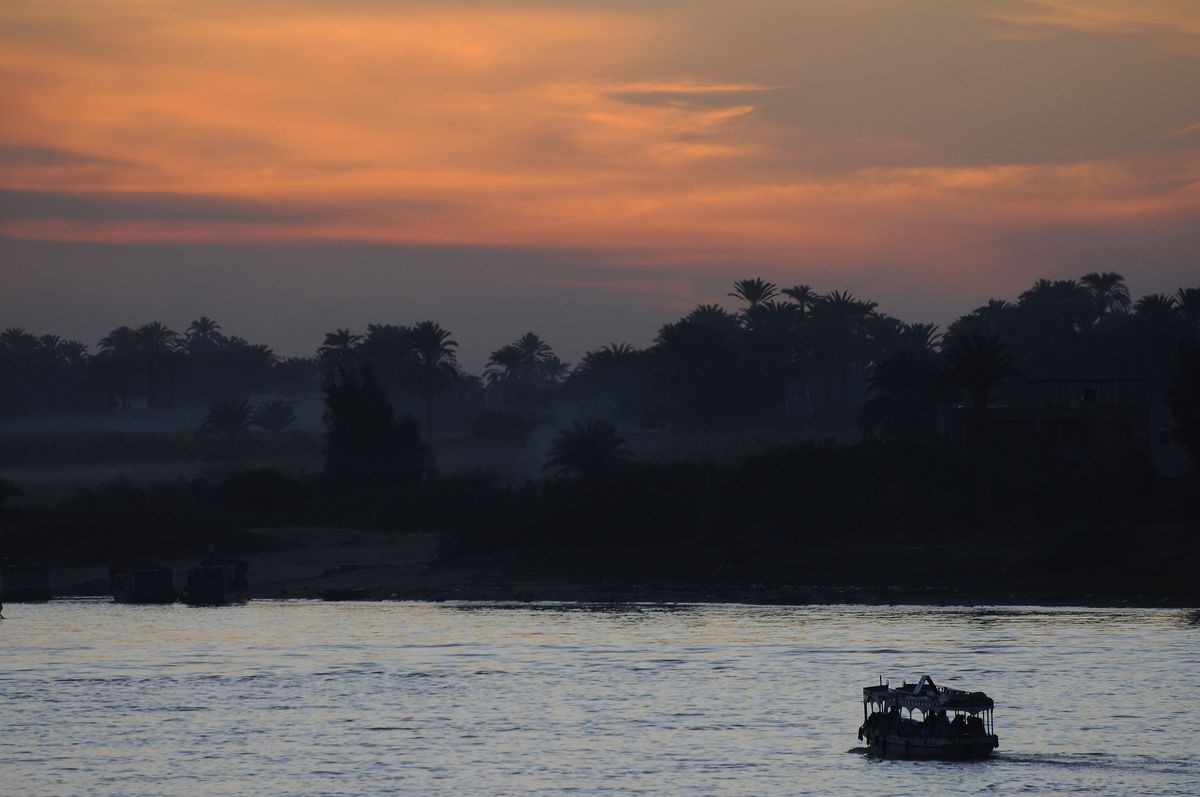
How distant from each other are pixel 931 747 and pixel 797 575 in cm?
5084

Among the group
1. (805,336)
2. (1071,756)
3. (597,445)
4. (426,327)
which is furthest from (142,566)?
(805,336)

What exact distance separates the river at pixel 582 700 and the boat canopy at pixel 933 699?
1880 mm

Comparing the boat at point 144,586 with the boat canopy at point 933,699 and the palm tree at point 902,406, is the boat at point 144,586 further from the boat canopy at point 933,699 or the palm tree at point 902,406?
the boat canopy at point 933,699

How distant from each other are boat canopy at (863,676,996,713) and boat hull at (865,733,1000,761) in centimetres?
100

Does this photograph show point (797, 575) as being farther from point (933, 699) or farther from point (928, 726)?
point (933, 699)

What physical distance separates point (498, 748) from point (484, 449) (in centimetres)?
14005

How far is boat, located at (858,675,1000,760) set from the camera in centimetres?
5544

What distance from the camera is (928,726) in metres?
56.6

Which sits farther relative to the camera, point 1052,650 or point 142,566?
point 142,566

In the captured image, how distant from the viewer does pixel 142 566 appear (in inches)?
4786

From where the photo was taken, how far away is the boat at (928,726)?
55438 mm

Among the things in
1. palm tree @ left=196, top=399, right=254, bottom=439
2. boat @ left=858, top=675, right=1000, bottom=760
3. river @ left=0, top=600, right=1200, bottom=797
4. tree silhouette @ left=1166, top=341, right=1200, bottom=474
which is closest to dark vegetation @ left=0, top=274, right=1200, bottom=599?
tree silhouette @ left=1166, top=341, right=1200, bottom=474

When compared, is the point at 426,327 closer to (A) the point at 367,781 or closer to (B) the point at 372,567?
(B) the point at 372,567

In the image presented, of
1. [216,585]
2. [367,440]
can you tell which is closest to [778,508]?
[216,585]
